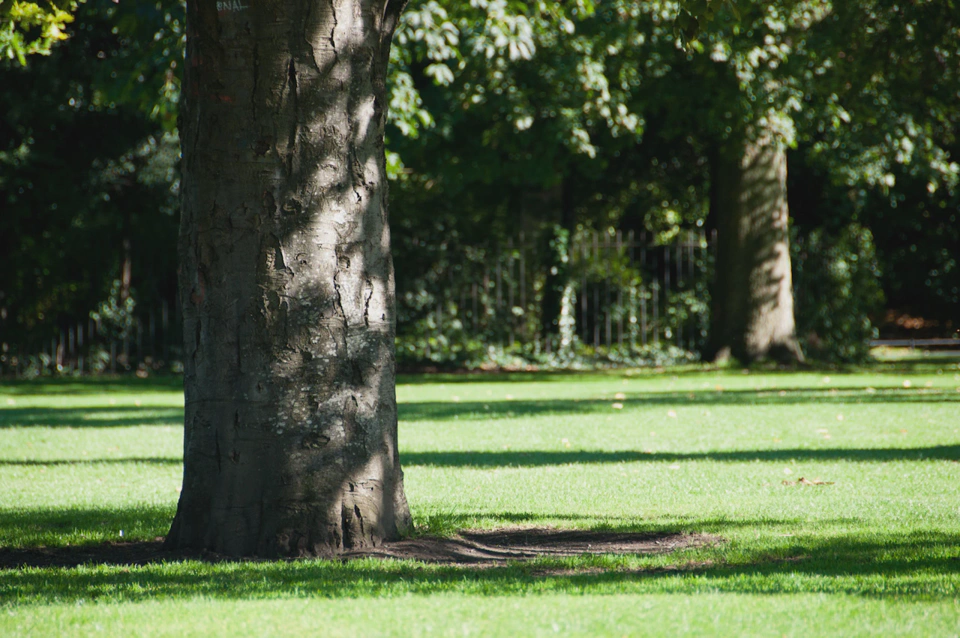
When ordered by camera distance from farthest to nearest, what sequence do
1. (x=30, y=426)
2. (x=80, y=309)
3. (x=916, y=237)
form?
(x=916, y=237) → (x=80, y=309) → (x=30, y=426)

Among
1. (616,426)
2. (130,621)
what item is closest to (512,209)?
(616,426)

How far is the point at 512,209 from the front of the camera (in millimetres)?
25297

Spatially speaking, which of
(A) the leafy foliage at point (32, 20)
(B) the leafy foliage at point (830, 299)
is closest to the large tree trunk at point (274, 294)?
(A) the leafy foliage at point (32, 20)

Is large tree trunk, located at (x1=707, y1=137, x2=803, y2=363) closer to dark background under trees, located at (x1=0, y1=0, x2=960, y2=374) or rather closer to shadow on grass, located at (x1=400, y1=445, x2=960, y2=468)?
dark background under trees, located at (x1=0, y1=0, x2=960, y2=374)

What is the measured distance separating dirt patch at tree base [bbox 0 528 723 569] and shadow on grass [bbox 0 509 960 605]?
151mm

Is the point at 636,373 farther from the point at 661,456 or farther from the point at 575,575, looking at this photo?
the point at 575,575

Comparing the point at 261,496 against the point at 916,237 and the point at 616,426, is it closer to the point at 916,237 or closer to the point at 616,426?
the point at 616,426

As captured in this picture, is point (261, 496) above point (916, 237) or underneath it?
underneath

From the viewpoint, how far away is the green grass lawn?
384 cm

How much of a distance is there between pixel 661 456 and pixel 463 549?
371cm

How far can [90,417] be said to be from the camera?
12.6 metres

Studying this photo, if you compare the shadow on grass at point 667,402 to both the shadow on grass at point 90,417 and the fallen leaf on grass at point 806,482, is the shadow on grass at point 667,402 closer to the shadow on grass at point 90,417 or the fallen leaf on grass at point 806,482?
the shadow on grass at point 90,417

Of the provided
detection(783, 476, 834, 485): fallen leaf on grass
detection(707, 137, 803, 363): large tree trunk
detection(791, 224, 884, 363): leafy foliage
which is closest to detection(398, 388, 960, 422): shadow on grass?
detection(707, 137, 803, 363): large tree trunk

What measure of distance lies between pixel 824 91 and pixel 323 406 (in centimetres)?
1436
